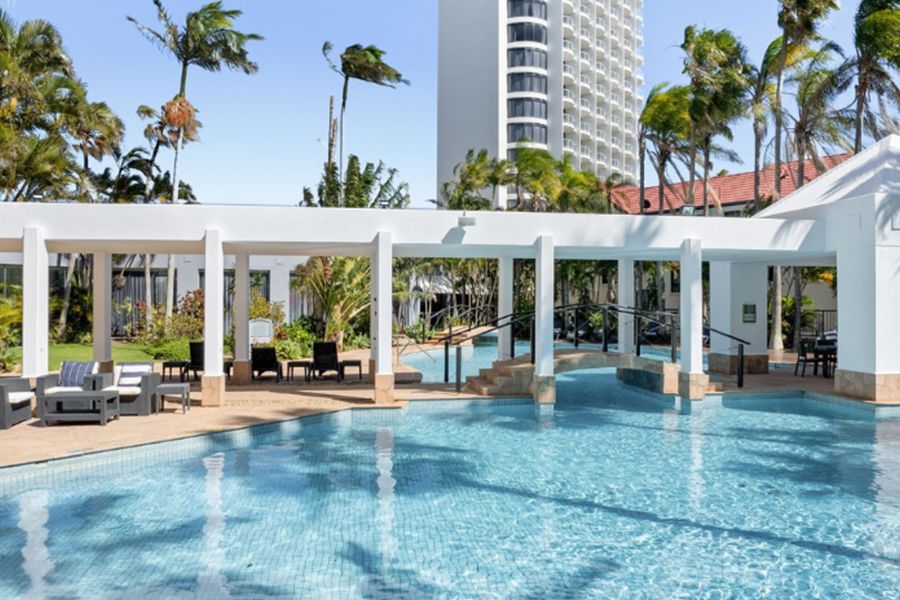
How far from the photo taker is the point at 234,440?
1233 centimetres

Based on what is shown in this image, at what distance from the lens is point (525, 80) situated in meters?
67.8

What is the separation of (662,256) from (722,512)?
1160cm

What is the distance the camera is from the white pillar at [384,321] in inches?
606

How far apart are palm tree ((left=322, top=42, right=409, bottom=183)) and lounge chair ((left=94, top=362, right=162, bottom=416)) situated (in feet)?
71.4

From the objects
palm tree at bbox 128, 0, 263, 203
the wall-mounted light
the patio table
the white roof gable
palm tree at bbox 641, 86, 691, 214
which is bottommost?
the patio table

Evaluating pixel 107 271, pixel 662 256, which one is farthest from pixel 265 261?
pixel 662 256

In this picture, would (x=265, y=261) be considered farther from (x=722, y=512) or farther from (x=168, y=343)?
(x=722, y=512)

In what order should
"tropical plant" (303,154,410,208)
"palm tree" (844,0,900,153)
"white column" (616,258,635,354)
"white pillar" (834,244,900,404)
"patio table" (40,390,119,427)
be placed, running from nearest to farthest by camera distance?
"patio table" (40,390,119,427) → "white pillar" (834,244,900,404) → "white column" (616,258,635,354) → "palm tree" (844,0,900,153) → "tropical plant" (303,154,410,208)

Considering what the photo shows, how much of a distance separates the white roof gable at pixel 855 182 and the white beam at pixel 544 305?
7.44 m

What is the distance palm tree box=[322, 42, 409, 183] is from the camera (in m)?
35.0

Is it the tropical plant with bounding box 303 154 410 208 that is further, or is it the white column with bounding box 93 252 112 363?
the tropical plant with bounding box 303 154 410 208

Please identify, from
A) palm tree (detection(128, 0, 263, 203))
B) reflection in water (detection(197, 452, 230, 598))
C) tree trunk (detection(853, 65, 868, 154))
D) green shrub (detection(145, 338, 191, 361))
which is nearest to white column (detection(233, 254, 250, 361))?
green shrub (detection(145, 338, 191, 361))

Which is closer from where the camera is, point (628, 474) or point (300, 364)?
point (628, 474)

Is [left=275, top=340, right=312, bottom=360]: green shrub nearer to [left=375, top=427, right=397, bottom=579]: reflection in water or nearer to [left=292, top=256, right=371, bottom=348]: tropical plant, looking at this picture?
[left=292, top=256, right=371, bottom=348]: tropical plant
